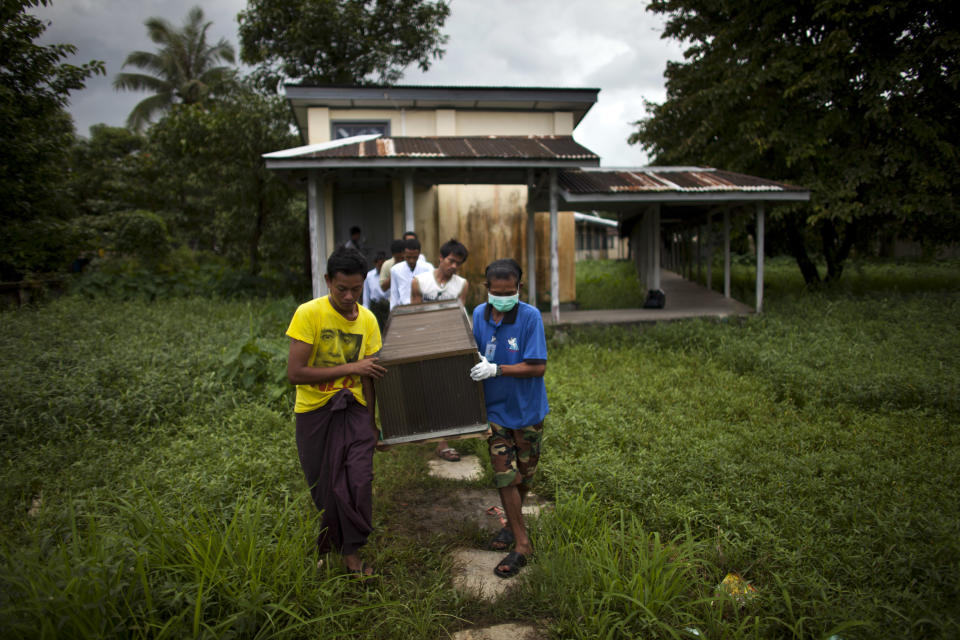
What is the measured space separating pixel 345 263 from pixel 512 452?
144cm

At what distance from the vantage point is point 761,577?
303 cm

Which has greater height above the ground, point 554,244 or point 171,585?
point 554,244

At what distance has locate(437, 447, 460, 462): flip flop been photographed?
5164mm

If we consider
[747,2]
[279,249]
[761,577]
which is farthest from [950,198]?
[279,249]

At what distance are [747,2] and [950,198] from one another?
19.6 ft

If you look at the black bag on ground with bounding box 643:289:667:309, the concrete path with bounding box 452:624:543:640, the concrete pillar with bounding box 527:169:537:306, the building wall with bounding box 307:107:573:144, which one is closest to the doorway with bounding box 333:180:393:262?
the building wall with bounding box 307:107:573:144

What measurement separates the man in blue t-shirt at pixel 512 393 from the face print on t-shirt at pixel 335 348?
0.71 m

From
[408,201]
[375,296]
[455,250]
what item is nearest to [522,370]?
[455,250]

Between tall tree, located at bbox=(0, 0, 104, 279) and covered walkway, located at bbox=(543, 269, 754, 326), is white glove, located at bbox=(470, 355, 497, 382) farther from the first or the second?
tall tree, located at bbox=(0, 0, 104, 279)

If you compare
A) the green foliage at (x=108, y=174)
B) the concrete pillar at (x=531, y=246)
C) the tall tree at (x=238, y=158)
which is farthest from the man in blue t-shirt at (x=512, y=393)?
the green foliage at (x=108, y=174)

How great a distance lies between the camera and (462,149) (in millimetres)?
10164

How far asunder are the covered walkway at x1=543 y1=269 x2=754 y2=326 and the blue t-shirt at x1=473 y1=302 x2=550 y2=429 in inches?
269

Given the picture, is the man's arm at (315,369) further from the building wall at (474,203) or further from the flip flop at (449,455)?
Answer: the building wall at (474,203)

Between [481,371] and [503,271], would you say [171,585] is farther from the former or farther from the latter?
[503,271]
